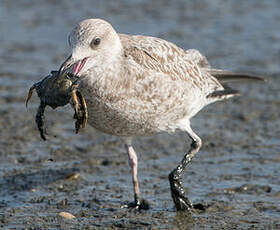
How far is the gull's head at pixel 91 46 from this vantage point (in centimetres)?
585

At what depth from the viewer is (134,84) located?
632 centimetres

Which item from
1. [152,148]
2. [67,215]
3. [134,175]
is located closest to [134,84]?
[134,175]

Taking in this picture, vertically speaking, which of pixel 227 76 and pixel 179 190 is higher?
pixel 227 76

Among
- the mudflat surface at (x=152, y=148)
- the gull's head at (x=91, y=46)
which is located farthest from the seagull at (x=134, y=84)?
the mudflat surface at (x=152, y=148)

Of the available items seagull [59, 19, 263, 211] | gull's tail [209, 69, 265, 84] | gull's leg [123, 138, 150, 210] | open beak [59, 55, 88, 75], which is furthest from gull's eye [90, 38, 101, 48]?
gull's tail [209, 69, 265, 84]

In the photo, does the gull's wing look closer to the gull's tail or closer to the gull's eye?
the gull's tail

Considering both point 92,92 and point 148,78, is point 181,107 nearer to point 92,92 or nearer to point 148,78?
point 148,78

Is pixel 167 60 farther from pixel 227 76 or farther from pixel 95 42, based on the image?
pixel 227 76

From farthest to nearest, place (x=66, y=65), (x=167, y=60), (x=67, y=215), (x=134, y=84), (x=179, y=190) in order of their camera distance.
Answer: (x=167, y=60) → (x=179, y=190) → (x=67, y=215) → (x=134, y=84) → (x=66, y=65)

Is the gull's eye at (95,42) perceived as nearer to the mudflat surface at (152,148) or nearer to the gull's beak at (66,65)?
the gull's beak at (66,65)

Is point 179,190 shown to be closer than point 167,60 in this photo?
Yes

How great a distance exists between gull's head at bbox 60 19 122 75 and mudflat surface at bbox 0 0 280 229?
4.83ft

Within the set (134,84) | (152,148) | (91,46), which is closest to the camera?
(91,46)

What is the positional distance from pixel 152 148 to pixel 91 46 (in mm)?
2631
